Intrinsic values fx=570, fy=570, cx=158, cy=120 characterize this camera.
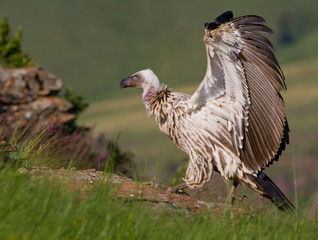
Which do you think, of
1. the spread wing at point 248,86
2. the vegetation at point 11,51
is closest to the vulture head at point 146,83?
the spread wing at point 248,86

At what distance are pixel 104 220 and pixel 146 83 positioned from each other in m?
4.38

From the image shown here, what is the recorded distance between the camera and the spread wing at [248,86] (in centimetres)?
741

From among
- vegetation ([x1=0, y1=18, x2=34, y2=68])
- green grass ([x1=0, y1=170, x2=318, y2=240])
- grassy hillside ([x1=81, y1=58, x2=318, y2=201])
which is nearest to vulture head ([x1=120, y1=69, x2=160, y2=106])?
green grass ([x1=0, y1=170, x2=318, y2=240])

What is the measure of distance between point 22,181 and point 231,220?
83.1 inches

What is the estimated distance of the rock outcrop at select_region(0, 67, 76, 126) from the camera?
13.3 meters

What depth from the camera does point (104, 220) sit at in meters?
4.86

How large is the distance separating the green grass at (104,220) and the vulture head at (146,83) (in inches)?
123

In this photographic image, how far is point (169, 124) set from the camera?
8.20 meters

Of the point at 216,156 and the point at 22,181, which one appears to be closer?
the point at 22,181

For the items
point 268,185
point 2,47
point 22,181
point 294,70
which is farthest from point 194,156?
point 294,70

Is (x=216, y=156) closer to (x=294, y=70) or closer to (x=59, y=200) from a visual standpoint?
(x=59, y=200)

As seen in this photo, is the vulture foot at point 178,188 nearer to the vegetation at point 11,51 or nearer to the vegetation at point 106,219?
the vegetation at point 106,219

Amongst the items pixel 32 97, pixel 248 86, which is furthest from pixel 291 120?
pixel 248 86

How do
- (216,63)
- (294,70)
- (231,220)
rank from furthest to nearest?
(294,70)
(216,63)
(231,220)
